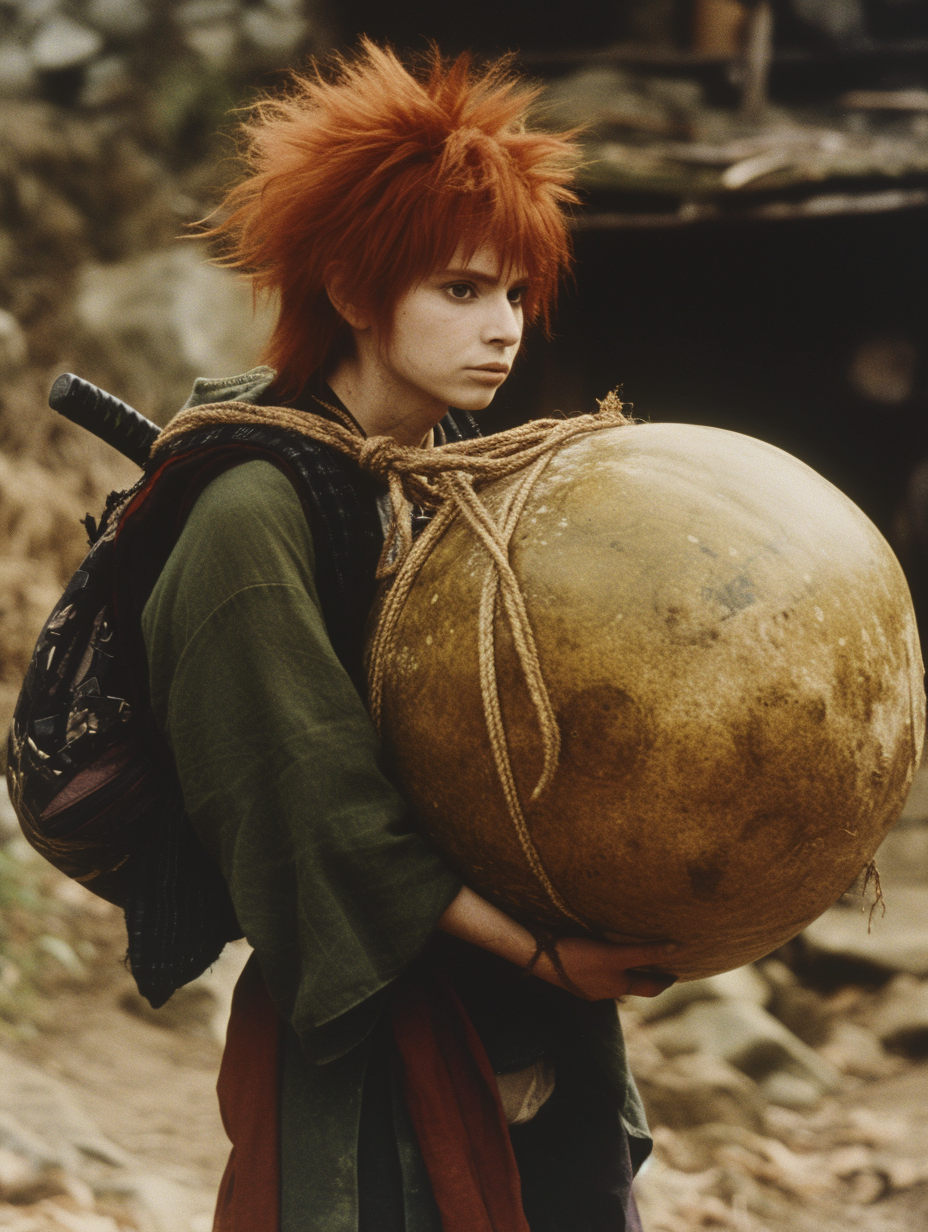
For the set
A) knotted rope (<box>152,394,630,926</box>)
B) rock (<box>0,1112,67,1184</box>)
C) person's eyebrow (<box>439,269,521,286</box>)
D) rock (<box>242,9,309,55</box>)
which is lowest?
rock (<box>0,1112,67,1184</box>)

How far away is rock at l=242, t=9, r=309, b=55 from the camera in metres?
6.95

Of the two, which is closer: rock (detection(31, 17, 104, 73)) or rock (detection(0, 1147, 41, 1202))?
rock (detection(0, 1147, 41, 1202))

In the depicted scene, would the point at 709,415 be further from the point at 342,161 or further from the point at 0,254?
the point at 342,161

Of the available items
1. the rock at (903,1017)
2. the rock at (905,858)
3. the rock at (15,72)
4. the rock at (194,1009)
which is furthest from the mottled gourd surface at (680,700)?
the rock at (15,72)

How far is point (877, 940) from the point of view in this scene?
16.8ft

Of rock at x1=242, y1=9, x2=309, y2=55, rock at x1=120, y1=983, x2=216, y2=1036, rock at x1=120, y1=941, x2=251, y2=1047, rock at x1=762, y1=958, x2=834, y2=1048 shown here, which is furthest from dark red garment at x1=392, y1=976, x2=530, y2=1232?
rock at x1=242, y1=9, x2=309, y2=55

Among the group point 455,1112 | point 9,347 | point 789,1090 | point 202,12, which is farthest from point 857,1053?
point 202,12

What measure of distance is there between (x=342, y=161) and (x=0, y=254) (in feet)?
17.9

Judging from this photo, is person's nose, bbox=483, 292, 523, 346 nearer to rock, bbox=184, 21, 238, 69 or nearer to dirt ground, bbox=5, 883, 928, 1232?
dirt ground, bbox=5, 883, 928, 1232

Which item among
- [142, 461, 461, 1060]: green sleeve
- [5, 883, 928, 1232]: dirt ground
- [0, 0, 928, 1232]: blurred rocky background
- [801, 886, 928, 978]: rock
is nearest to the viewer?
[142, 461, 461, 1060]: green sleeve

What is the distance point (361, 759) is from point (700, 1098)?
3345 mm

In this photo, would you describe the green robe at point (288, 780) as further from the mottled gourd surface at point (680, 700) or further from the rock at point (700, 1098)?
the rock at point (700, 1098)

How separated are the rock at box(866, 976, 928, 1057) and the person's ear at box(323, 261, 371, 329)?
167 inches

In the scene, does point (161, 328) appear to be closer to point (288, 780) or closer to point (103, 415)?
point (103, 415)
